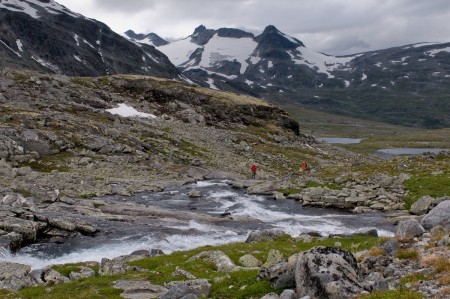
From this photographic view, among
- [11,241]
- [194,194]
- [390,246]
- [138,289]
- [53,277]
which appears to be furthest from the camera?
[194,194]

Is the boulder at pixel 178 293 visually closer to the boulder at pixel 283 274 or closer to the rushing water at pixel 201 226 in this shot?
the boulder at pixel 283 274

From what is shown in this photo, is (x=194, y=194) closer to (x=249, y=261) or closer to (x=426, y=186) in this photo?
(x=426, y=186)

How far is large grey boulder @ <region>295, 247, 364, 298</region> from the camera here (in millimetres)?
14453

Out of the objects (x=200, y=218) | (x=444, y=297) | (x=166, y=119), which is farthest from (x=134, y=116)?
(x=444, y=297)

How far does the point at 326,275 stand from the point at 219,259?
10.7 m

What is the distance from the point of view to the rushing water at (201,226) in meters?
30.5

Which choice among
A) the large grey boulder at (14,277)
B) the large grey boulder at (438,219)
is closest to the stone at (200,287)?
the large grey boulder at (14,277)

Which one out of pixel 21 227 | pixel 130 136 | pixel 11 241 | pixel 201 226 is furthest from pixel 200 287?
pixel 130 136

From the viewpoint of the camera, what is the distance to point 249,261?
2439cm

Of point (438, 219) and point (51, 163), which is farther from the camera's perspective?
point (51, 163)

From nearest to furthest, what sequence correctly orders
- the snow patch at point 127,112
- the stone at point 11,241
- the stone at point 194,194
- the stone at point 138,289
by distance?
the stone at point 138,289
the stone at point 11,241
the stone at point 194,194
the snow patch at point 127,112

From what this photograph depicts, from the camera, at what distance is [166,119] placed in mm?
116250

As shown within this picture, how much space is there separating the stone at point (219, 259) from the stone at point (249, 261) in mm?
686

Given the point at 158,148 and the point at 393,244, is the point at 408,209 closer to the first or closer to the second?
the point at 393,244
